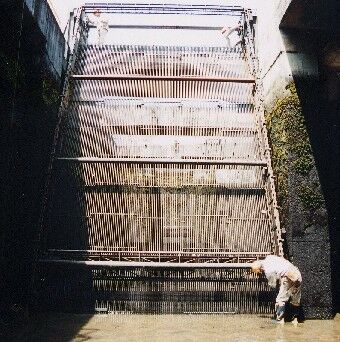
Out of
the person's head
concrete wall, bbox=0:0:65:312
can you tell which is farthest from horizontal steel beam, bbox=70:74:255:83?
the person's head

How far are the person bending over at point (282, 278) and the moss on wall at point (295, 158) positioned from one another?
1107mm

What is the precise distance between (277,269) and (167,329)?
7.05 feet

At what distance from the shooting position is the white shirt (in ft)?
24.7

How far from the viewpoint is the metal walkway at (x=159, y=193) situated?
801 centimetres

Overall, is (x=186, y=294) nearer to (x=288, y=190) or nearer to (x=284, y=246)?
(x=284, y=246)

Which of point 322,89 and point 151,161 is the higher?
point 322,89

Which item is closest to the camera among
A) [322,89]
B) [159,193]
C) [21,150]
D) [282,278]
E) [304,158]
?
[282,278]

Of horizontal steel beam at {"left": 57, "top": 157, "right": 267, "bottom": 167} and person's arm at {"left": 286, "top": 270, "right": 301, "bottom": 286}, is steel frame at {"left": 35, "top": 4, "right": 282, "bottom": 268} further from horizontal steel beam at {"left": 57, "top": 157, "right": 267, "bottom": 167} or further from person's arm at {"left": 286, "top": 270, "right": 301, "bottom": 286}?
person's arm at {"left": 286, "top": 270, "right": 301, "bottom": 286}

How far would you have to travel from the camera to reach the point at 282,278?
24.6 ft

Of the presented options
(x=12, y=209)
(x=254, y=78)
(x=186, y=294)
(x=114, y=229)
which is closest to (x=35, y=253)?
(x=12, y=209)

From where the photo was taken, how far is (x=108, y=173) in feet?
30.0

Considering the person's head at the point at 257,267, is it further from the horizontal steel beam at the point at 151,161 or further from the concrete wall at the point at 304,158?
the horizontal steel beam at the point at 151,161

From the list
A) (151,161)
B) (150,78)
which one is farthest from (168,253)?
(150,78)

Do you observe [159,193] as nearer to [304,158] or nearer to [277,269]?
[277,269]
